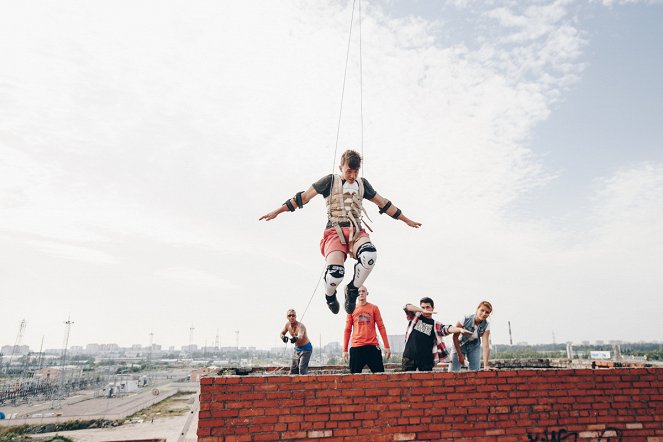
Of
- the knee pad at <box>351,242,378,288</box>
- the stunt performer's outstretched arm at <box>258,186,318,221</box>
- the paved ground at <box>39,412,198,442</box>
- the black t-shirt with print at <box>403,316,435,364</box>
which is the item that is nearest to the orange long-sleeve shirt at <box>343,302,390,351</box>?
the black t-shirt with print at <box>403,316,435,364</box>

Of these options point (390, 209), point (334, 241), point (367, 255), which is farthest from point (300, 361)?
point (390, 209)

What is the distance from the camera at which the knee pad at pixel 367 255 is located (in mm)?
5199

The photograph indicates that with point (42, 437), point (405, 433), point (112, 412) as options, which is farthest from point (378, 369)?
point (112, 412)

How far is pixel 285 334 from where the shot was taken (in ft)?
21.7

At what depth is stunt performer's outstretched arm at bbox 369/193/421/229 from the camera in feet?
19.4

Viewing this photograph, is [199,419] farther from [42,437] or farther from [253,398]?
[42,437]

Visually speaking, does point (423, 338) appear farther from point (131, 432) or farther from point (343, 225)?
point (131, 432)

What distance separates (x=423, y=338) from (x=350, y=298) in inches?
46.2

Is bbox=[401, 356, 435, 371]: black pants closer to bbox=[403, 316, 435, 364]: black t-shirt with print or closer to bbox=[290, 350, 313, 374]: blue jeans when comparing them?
bbox=[403, 316, 435, 364]: black t-shirt with print

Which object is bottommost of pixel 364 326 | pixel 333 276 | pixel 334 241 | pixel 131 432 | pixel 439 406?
pixel 131 432

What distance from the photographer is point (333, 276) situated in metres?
5.27

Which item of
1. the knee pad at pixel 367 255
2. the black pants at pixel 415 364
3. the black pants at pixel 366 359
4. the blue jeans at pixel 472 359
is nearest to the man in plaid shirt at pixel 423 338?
the black pants at pixel 415 364

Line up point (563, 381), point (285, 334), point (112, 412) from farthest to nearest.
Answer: point (112, 412), point (285, 334), point (563, 381)

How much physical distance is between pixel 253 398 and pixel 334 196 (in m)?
2.76
